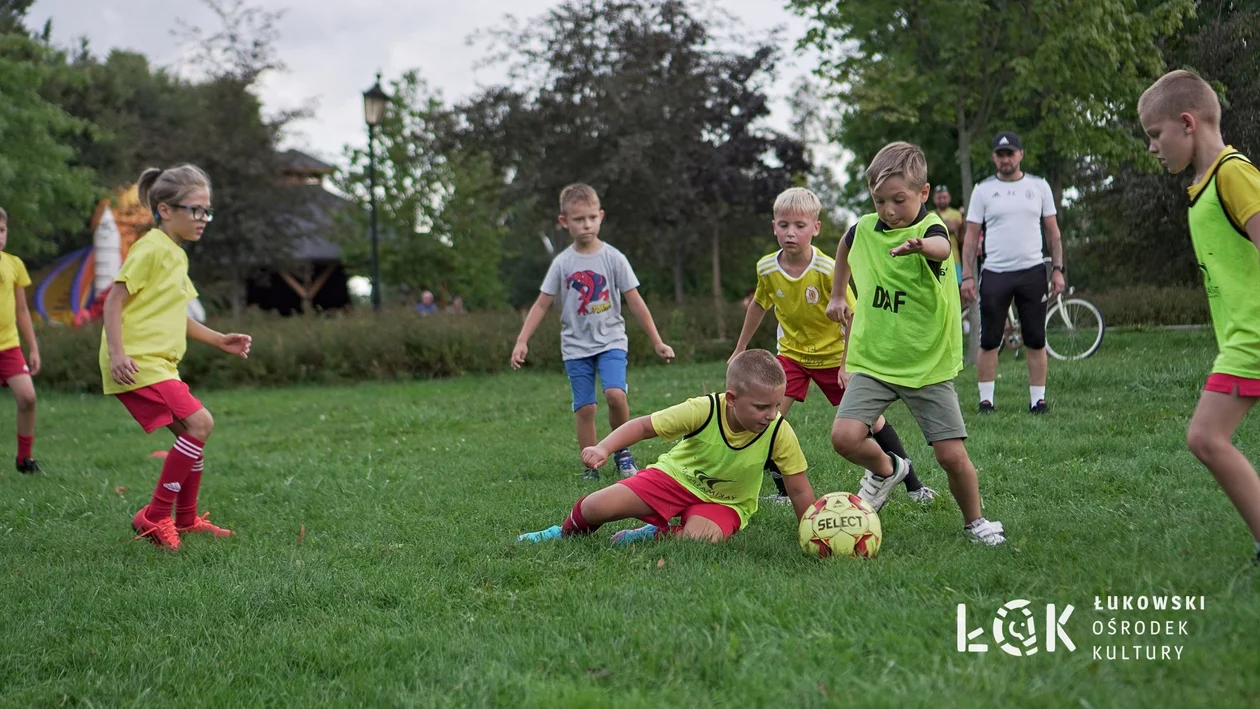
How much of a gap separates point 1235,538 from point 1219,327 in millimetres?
931

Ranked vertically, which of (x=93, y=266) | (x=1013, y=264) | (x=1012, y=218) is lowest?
(x=1013, y=264)

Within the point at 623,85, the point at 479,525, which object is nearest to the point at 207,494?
the point at 479,525

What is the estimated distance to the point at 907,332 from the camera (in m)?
4.79

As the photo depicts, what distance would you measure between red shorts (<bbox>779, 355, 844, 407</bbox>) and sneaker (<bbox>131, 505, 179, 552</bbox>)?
3618 mm

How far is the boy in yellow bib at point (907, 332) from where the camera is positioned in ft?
15.3

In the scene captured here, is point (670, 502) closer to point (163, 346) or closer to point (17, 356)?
point (163, 346)

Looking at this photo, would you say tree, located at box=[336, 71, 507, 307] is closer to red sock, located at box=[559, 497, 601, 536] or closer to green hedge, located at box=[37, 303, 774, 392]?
green hedge, located at box=[37, 303, 774, 392]

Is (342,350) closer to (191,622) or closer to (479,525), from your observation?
(479,525)

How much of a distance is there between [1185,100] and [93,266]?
37.2 meters

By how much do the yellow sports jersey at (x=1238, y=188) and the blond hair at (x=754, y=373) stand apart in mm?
1885

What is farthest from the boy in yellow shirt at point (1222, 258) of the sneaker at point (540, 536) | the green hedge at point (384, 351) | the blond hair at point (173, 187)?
the green hedge at point (384, 351)

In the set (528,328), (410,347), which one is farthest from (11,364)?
(410,347)

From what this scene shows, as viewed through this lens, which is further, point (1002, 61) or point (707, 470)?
point (1002, 61)

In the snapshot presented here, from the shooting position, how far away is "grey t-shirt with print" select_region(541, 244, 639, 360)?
7668 mm
